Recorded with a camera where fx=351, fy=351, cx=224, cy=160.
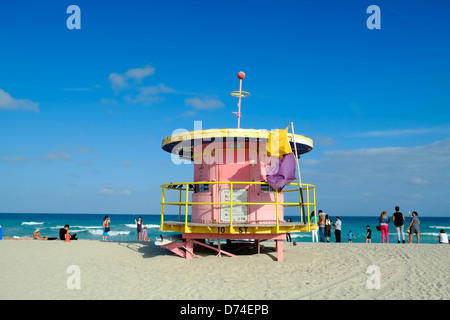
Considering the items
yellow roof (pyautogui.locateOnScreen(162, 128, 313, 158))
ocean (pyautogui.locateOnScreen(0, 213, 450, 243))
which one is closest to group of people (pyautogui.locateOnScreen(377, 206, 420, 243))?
yellow roof (pyautogui.locateOnScreen(162, 128, 313, 158))

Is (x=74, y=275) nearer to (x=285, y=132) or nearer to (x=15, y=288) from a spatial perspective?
(x=15, y=288)

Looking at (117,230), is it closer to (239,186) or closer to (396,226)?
(396,226)

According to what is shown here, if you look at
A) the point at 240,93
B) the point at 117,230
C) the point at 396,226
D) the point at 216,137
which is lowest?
the point at 117,230

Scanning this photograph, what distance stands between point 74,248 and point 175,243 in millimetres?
7004

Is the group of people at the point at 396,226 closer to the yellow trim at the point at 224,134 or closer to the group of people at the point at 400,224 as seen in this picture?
the group of people at the point at 400,224

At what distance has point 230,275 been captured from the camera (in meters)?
10.2

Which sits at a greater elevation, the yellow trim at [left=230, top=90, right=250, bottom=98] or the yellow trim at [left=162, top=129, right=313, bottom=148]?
the yellow trim at [left=230, top=90, right=250, bottom=98]

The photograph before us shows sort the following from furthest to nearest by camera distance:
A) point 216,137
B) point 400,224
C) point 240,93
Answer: point 400,224
point 240,93
point 216,137

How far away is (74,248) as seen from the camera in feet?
55.1

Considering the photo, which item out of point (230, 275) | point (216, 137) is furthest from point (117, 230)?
point (230, 275)

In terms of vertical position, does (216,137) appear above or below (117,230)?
above

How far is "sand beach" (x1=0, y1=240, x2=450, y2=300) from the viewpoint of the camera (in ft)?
27.6

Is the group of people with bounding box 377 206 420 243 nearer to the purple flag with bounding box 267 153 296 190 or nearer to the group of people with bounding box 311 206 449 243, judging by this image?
the group of people with bounding box 311 206 449 243
